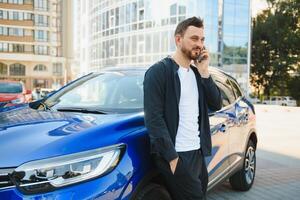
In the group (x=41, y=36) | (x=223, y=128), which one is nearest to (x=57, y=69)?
(x=41, y=36)

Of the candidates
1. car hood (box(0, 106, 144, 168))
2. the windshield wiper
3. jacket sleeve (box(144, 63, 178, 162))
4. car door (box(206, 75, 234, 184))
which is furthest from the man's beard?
car door (box(206, 75, 234, 184))

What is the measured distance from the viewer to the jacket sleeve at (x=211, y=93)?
106 inches

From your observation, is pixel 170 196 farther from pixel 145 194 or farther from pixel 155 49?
pixel 155 49

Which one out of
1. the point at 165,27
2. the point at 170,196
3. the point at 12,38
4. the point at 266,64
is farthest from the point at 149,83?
the point at 12,38

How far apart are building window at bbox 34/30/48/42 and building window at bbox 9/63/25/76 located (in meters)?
5.64

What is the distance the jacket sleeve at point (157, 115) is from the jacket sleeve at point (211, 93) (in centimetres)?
39

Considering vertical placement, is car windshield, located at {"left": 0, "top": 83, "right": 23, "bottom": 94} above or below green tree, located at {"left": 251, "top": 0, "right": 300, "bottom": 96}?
below

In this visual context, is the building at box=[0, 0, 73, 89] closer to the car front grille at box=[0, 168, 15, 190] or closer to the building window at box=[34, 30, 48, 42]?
the building window at box=[34, 30, 48, 42]

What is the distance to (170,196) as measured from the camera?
2721mm

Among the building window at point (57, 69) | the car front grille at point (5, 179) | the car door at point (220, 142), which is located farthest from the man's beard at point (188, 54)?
the building window at point (57, 69)

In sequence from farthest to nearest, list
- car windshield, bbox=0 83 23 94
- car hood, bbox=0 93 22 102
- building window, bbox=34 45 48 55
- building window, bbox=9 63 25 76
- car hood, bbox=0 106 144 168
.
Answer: building window, bbox=34 45 48 55
building window, bbox=9 63 25 76
car windshield, bbox=0 83 23 94
car hood, bbox=0 93 22 102
car hood, bbox=0 106 144 168

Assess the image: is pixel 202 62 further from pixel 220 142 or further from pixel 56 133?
pixel 220 142

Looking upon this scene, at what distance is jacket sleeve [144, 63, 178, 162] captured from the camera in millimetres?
2338

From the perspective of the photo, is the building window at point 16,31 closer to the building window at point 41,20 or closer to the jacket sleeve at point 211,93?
the building window at point 41,20
